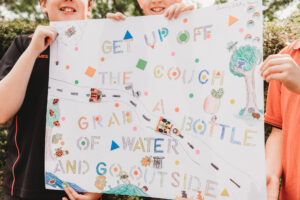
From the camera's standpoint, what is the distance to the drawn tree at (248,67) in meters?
1.10

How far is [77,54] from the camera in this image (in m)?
1.39

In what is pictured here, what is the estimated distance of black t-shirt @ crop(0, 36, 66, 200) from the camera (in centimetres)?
132

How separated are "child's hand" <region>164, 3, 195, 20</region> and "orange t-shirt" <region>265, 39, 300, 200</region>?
0.52m

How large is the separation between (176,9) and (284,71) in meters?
0.56

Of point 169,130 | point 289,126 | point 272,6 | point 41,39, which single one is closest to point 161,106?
point 169,130

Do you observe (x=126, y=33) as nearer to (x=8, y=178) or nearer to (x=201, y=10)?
(x=201, y=10)

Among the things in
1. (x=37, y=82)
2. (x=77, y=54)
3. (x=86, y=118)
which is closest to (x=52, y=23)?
(x=77, y=54)

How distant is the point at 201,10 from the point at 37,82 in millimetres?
960

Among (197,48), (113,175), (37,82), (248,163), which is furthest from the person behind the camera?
(37,82)

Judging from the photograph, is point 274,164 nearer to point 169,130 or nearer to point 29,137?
point 169,130

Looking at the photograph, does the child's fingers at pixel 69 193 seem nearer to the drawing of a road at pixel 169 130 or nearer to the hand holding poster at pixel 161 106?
the hand holding poster at pixel 161 106

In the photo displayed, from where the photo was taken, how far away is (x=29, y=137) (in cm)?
136

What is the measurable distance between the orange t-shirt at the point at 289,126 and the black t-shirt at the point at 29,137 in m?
1.15

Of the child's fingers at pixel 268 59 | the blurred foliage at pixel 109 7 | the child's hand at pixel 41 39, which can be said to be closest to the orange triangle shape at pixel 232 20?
the child's fingers at pixel 268 59
